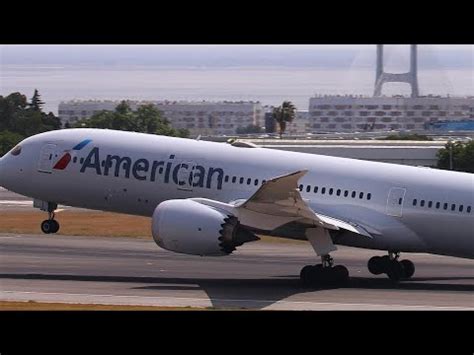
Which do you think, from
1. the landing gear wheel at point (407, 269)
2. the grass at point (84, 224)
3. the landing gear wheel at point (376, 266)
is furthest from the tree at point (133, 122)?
the landing gear wheel at point (407, 269)

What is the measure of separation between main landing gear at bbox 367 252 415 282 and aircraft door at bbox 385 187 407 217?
2103 millimetres

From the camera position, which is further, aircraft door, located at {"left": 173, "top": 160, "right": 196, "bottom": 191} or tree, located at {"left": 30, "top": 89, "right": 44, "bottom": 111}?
tree, located at {"left": 30, "top": 89, "right": 44, "bottom": 111}

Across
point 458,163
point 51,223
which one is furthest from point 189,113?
point 51,223

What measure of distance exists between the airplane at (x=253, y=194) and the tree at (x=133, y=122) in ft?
208

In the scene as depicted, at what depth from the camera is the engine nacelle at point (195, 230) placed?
29094mm

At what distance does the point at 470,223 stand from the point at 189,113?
166 metres

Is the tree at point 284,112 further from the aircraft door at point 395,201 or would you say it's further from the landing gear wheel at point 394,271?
the aircraft door at point 395,201

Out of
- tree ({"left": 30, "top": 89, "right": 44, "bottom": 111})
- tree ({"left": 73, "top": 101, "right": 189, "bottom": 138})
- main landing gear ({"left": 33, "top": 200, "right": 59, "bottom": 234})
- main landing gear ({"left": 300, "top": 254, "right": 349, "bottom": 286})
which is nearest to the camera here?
main landing gear ({"left": 300, "top": 254, "right": 349, "bottom": 286})

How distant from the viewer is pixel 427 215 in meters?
30.8

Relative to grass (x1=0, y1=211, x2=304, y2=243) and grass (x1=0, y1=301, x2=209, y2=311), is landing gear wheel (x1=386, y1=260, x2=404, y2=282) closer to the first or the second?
grass (x1=0, y1=301, x2=209, y2=311)

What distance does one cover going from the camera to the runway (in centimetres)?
2645

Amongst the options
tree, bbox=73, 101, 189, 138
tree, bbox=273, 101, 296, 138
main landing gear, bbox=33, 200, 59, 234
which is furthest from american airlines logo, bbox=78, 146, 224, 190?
tree, bbox=273, 101, 296, 138

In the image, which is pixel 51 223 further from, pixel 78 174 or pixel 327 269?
pixel 327 269

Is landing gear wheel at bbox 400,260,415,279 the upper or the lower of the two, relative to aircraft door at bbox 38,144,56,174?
lower
